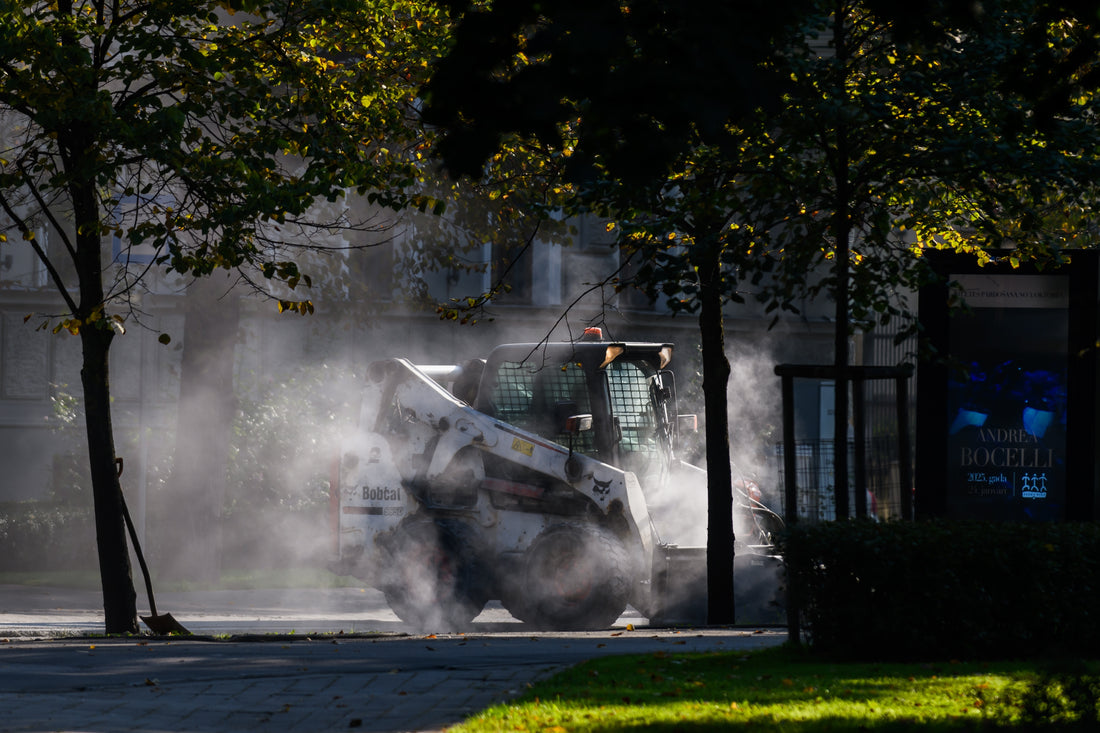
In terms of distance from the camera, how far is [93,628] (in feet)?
41.5

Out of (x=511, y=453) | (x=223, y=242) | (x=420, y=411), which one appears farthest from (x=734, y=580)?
(x=223, y=242)

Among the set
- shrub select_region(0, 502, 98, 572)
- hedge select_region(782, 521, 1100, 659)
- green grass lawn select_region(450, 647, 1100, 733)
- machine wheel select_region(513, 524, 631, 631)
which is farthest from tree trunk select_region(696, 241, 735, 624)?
shrub select_region(0, 502, 98, 572)

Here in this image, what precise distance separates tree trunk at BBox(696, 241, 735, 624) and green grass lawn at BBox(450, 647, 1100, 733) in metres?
3.19

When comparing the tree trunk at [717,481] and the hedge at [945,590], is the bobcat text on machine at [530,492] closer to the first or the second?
the tree trunk at [717,481]

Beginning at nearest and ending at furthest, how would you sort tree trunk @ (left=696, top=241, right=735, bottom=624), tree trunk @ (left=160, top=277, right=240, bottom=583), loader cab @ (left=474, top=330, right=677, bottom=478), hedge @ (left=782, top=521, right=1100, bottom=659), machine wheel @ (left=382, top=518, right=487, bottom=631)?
hedge @ (left=782, top=521, right=1100, bottom=659), tree trunk @ (left=696, top=241, right=735, bottom=624), machine wheel @ (left=382, top=518, right=487, bottom=631), loader cab @ (left=474, top=330, right=677, bottom=478), tree trunk @ (left=160, top=277, right=240, bottom=583)

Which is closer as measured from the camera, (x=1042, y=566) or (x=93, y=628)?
(x=1042, y=566)

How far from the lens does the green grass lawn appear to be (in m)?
5.78

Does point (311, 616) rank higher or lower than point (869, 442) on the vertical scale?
lower

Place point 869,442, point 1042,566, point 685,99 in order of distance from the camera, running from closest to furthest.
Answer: point 685,99 < point 1042,566 < point 869,442

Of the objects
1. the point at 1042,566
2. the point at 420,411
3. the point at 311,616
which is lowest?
the point at 311,616

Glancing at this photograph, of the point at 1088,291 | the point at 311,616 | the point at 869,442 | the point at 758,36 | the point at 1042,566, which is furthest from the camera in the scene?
the point at 869,442

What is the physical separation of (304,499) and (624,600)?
9818mm

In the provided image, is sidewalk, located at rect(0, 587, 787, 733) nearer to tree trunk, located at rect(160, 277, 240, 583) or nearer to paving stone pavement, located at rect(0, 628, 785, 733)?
paving stone pavement, located at rect(0, 628, 785, 733)

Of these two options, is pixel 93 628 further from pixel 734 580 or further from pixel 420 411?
pixel 734 580
